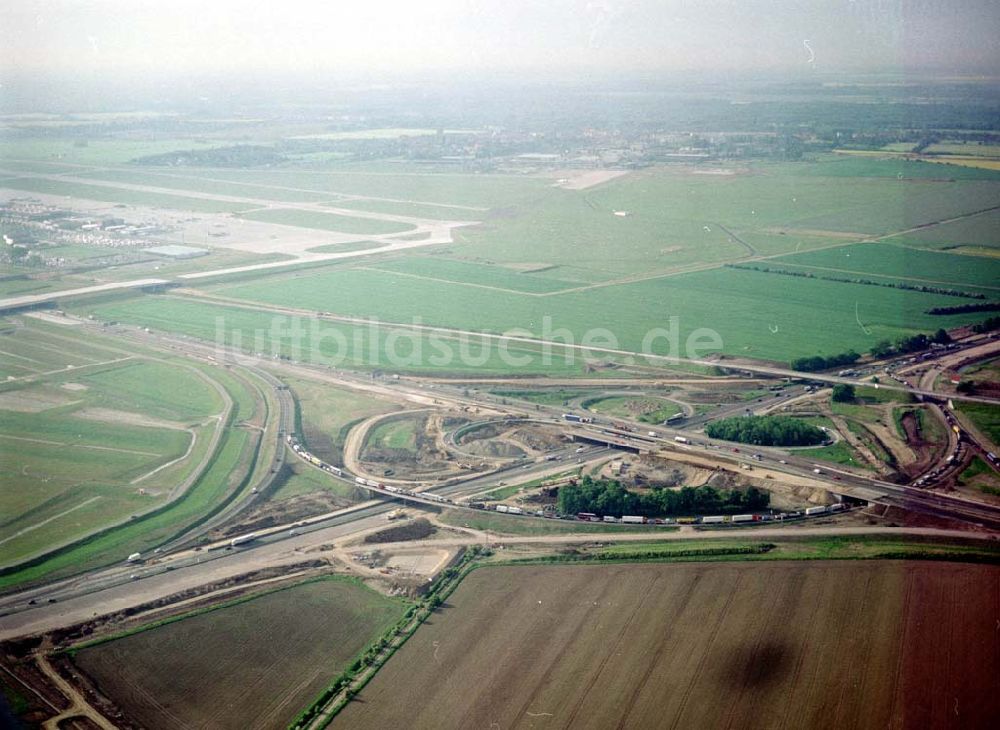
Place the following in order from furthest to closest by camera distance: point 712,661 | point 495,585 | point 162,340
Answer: point 162,340 < point 495,585 < point 712,661

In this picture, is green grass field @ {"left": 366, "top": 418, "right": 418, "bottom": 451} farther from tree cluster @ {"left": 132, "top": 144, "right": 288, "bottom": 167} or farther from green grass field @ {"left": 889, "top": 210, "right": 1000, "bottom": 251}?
tree cluster @ {"left": 132, "top": 144, "right": 288, "bottom": 167}

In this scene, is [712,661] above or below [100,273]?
below

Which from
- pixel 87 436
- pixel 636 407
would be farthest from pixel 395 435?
pixel 87 436

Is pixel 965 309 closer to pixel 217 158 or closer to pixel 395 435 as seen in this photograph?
pixel 395 435

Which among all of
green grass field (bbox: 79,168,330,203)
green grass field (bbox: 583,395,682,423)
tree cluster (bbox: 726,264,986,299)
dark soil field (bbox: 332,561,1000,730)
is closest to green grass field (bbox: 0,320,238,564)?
dark soil field (bbox: 332,561,1000,730)

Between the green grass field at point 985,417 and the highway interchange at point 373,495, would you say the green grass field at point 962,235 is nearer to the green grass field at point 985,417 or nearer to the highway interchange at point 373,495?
the highway interchange at point 373,495

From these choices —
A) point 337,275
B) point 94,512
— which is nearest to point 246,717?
point 94,512

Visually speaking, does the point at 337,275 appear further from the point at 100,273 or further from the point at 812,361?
the point at 812,361
